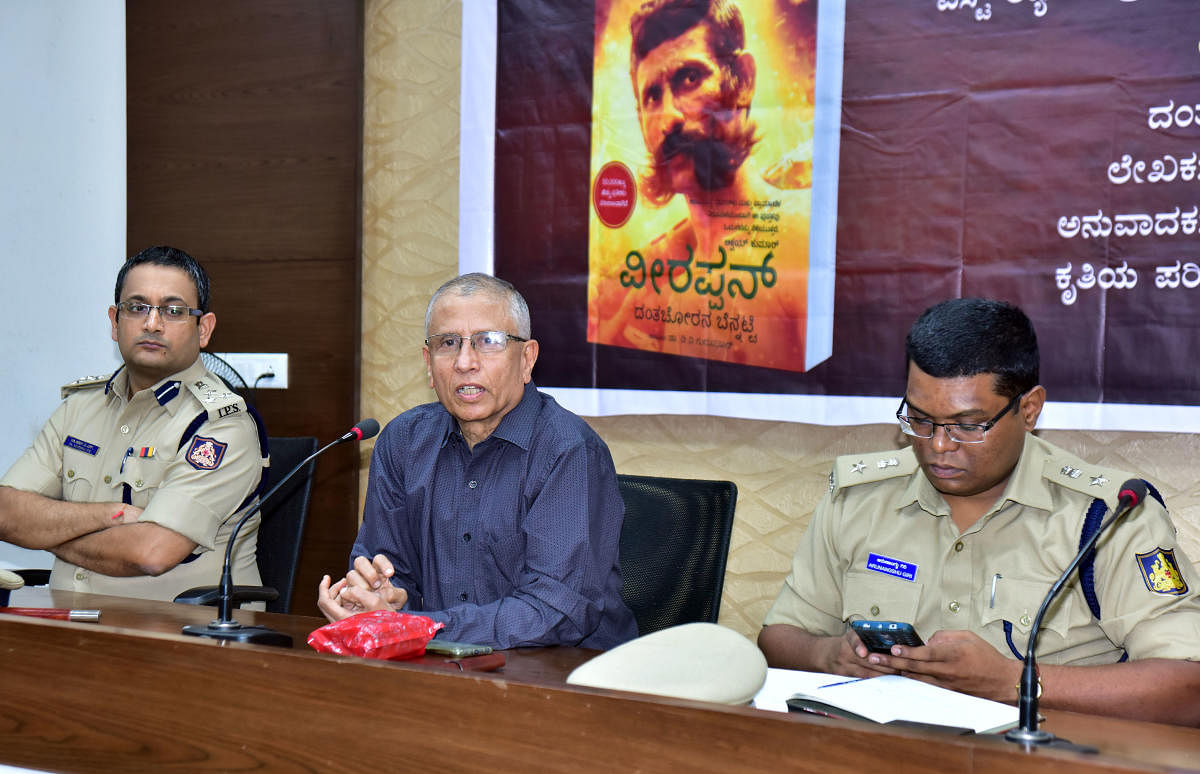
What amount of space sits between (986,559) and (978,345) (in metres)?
0.39

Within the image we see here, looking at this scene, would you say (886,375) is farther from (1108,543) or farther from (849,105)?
(1108,543)

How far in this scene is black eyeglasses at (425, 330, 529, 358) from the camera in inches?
83.7

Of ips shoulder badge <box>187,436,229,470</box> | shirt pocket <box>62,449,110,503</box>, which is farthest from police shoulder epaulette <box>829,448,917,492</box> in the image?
shirt pocket <box>62,449,110,503</box>

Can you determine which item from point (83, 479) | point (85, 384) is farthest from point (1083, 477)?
point (85, 384)

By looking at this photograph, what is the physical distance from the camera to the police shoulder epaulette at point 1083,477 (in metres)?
1.80

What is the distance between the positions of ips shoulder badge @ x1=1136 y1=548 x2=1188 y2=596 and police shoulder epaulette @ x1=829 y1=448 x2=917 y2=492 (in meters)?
0.44

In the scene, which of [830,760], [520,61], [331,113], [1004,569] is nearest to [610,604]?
[1004,569]

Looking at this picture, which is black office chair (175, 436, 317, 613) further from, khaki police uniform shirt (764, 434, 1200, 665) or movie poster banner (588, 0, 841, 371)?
khaki police uniform shirt (764, 434, 1200, 665)

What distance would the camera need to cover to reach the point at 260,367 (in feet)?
11.5

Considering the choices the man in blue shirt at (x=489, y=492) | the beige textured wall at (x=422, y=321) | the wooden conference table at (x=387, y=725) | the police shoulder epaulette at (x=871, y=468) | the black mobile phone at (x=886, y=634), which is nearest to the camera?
the wooden conference table at (x=387, y=725)

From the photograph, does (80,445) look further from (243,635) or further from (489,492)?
(243,635)

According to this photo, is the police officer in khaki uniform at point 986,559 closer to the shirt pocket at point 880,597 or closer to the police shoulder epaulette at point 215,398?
the shirt pocket at point 880,597

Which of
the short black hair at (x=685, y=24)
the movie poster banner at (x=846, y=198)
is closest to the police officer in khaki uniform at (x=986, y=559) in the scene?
the movie poster banner at (x=846, y=198)

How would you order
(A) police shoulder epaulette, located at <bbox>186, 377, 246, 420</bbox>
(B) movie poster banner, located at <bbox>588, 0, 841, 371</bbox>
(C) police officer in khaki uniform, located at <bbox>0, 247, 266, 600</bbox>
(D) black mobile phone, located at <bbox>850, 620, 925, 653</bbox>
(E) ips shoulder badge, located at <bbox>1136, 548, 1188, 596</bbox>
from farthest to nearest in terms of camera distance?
(B) movie poster banner, located at <bbox>588, 0, 841, 371</bbox>, (A) police shoulder epaulette, located at <bbox>186, 377, 246, 420</bbox>, (C) police officer in khaki uniform, located at <bbox>0, 247, 266, 600</bbox>, (E) ips shoulder badge, located at <bbox>1136, 548, 1188, 596</bbox>, (D) black mobile phone, located at <bbox>850, 620, 925, 653</bbox>
